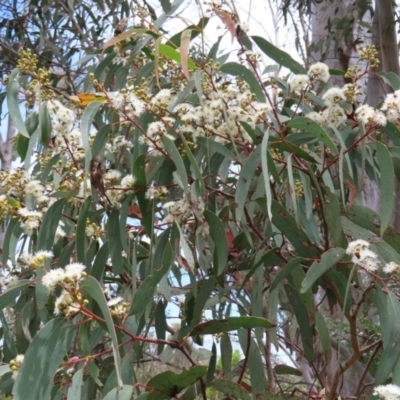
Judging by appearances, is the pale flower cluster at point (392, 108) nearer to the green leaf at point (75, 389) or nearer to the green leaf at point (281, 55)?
the green leaf at point (281, 55)

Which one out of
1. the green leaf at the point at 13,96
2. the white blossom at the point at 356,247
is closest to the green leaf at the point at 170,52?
the green leaf at the point at 13,96

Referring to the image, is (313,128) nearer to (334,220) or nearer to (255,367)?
(334,220)

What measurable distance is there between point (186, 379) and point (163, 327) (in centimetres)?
49

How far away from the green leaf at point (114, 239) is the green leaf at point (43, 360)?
0.43 metres

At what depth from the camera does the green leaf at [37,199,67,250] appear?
1530 mm

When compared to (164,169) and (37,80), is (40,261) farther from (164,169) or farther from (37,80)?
(37,80)

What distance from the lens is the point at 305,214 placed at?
1.56m

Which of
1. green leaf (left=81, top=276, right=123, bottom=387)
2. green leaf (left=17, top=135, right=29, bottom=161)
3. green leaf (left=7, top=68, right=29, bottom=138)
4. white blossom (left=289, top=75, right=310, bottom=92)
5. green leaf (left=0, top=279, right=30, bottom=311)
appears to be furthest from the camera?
green leaf (left=17, top=135, right=29, bottom=161)

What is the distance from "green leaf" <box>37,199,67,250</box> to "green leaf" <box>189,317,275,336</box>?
18.6 inches

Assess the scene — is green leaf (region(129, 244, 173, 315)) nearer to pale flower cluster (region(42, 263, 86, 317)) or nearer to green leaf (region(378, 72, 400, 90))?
pale flower cluster (region(42, 263, 86, 317))

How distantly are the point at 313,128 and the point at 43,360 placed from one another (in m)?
0.73

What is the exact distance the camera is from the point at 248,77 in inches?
60.9

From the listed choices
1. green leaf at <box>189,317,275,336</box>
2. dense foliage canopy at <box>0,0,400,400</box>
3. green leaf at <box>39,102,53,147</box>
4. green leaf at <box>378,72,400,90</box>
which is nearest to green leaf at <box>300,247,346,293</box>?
dense foliage canopy at <box>0,0,400,400</box>

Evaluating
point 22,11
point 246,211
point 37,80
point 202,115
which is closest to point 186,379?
point 246,211
